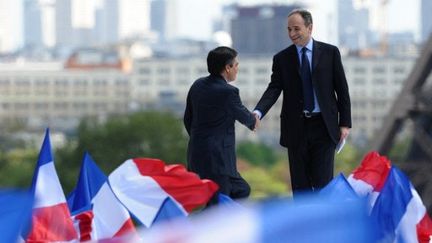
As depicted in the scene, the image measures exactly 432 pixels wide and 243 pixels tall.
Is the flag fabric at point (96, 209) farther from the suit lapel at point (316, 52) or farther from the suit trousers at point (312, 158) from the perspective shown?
the suit lapel at point (316, 52)

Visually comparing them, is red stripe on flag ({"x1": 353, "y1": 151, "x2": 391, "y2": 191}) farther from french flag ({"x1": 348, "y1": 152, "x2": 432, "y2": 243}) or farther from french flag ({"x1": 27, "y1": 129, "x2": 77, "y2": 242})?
french flag ({"x1": 27, "y1": 129, "x2": 77, "y2": 242})

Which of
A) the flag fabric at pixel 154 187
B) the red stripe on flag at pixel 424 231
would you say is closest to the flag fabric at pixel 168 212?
the flag fabric at pixel 154 187

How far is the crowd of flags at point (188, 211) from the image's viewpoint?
7.73 meters

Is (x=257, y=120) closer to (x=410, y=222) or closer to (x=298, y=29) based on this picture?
(x=298, y=29)

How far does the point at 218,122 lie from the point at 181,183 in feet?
6.98

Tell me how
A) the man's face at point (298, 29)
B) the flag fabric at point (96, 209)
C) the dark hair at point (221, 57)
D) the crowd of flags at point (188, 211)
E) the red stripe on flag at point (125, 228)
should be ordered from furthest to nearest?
1. the man's face at point (298, 29)
2. the dark hair at point (221, 57)
3. the red stripe on flag at point (125, 228)
4. the flag fabric at point (96, 209)
5. the crowd of flags at point (188, 211)

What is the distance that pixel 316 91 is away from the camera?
1235 centimetres

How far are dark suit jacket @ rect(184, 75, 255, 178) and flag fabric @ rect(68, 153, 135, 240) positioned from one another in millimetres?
1019

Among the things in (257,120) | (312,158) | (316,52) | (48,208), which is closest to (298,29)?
(316,52)

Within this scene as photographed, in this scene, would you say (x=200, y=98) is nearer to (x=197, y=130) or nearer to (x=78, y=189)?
(x=197, y=130)

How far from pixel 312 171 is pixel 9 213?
161 inches

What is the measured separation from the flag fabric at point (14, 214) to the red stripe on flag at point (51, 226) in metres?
0.29

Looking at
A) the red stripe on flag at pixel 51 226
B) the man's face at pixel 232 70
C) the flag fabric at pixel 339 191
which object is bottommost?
the red stripe on flag at pixel 51 226

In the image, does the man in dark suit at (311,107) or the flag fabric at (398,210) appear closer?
the flag fabric at (398,210)
